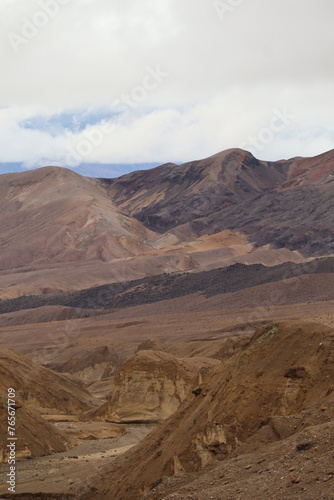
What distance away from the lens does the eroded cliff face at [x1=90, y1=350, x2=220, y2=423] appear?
32.4 metres

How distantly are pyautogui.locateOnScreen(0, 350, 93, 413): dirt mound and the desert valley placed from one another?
102 mm

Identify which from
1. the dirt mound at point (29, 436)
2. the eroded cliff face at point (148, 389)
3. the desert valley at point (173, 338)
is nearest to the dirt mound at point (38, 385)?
the desert valley at point (173, 338)

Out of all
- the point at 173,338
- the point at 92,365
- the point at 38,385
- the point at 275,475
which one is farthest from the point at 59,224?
the point at 275,475

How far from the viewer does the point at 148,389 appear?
3266cm

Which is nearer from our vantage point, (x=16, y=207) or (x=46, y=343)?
(x=46, y=343)

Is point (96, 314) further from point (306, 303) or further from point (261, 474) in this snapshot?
point (261, 474)

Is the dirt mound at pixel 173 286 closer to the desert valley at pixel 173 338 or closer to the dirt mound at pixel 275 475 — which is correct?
the desert valley at pixel 173 338

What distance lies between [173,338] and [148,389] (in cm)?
3736

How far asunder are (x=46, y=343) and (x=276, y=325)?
6437cm

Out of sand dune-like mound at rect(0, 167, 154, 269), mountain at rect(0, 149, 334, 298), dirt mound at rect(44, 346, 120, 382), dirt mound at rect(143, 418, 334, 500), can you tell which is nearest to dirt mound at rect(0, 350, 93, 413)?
dirt mound at rect(44, 346, 120, 382)

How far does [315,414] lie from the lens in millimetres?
12469

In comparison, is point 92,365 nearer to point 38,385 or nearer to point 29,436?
point 38,385

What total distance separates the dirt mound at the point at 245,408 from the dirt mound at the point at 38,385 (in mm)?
16349

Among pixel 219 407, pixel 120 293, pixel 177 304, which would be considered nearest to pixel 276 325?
pixel 219 407
